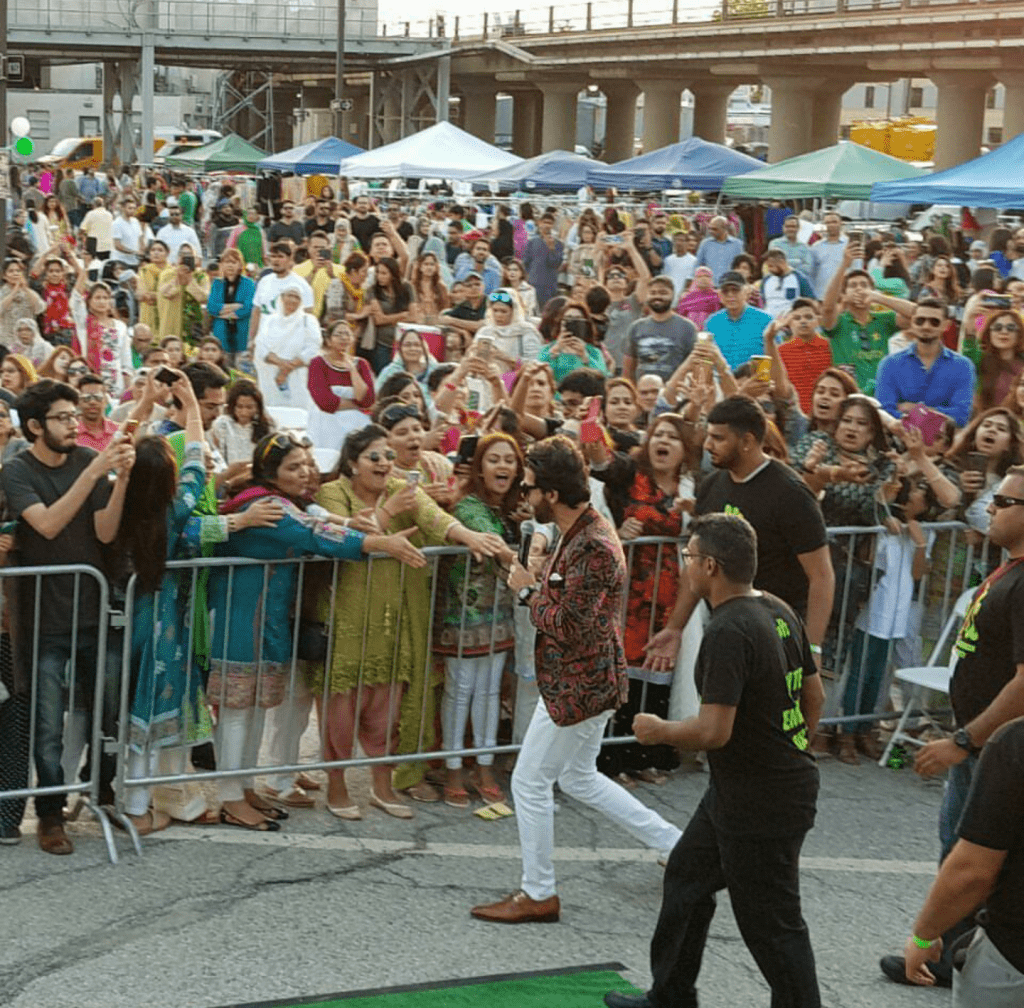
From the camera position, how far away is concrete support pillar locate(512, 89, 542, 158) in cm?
8675

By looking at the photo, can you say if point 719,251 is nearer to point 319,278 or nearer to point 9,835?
point 319,278

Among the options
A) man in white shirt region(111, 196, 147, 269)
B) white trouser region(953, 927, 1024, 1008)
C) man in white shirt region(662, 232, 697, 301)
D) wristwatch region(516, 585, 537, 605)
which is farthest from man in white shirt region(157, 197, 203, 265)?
white trouser region(953, 927, 1024, 1008)

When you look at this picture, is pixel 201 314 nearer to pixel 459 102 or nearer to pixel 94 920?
pixel 94 920

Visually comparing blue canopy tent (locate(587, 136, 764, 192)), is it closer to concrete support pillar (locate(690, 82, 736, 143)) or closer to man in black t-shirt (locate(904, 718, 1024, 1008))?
man in black t-shirt (locate(904, 718, 1024, 1008))

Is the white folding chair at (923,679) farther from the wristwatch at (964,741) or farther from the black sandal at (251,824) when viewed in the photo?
the black sandal at (251,824)

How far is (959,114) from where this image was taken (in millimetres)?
48719

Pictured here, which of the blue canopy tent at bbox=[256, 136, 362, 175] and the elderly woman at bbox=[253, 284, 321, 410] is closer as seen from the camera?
the elderly woman at bbox=[253, 284, 321, 410]

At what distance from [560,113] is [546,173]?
1635 inches

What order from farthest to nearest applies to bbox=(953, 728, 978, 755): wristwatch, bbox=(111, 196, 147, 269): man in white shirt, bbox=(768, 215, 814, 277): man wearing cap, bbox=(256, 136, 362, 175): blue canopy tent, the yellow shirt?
bbox=(256, 136, 362, 175): blue canopy tent < bbox=(111, 196, 147, 269): man in white shirt < bbox=(768, 215, 814, 277): man wearing cap < the yellow shirt < bbox=(953, 728, 978, 755): wristwatch

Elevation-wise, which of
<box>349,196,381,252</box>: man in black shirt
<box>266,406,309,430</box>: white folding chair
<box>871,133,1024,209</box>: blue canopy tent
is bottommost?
<box>266,406,309,430</box>: white folding chair

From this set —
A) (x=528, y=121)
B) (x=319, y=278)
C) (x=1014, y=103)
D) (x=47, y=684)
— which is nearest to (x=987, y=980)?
(x=47, y=684)

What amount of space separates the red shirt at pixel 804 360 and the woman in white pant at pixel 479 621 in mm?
4888

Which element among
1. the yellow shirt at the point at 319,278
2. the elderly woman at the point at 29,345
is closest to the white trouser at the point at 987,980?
the elderly woman at the point at 29,345

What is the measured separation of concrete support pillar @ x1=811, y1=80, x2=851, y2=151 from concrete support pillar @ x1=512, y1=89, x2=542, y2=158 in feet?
93.2
